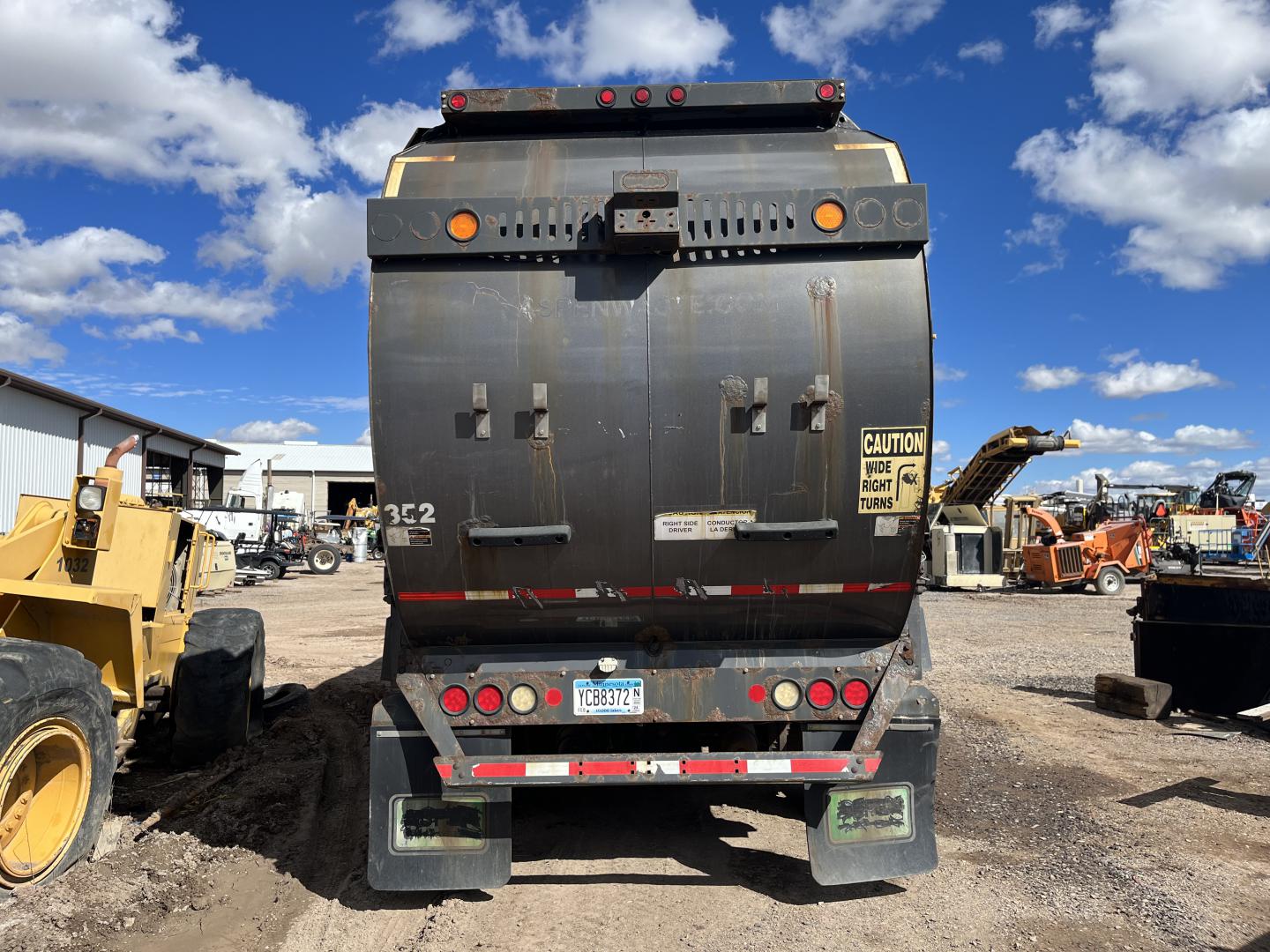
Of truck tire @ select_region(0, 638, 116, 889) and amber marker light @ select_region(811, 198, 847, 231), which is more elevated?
amber marker light @ select_region(811, 198, 847, 231)

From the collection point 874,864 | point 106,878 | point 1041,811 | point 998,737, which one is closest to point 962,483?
point 998,737

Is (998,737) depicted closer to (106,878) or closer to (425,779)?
(425,779)

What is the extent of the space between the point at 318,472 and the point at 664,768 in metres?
55.3

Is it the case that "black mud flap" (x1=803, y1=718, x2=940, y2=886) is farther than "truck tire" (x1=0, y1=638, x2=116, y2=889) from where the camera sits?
Yes

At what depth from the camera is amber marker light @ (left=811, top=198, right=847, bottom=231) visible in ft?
11.9

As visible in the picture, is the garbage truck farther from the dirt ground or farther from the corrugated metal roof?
the corrugated metal roof

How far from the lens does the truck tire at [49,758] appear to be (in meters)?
3.74

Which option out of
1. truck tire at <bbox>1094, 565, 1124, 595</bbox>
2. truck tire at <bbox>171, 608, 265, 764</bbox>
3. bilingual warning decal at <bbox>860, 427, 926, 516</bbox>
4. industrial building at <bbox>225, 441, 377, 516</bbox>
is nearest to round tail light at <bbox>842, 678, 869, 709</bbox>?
bilingual warning decal at <bbox>860, 427, 926, 516</bbox>

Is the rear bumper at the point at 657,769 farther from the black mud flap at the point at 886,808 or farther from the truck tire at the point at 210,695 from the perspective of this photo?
the truck tire at the point at 210,695

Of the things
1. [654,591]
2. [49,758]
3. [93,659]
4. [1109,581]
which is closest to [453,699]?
[654,591]

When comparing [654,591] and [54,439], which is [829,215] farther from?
[54,439]

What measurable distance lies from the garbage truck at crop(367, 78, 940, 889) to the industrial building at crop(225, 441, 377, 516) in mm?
50269

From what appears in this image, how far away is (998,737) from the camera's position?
7.16 m

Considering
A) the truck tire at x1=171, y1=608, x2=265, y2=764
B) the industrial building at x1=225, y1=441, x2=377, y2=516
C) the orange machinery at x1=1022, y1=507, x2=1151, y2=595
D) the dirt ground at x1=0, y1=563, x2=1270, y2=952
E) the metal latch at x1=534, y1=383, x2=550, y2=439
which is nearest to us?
the metal latch at x1=534, y1=383, x2=550, y2=439
